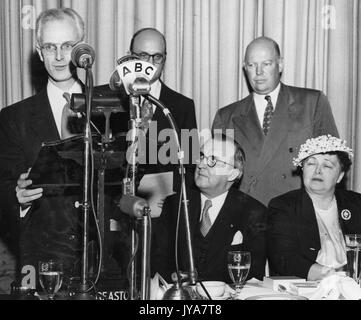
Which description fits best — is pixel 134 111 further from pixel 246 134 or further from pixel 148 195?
pixel 246 134

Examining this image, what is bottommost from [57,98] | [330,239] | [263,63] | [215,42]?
[330,239]

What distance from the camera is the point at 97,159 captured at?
2123 millimetres

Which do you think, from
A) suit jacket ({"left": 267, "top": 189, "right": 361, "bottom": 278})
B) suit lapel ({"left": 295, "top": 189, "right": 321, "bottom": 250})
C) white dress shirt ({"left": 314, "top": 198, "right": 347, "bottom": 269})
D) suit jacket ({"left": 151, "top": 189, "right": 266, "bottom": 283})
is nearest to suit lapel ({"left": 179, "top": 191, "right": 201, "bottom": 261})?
suit jacket ({"left": 151, "top": 189, "right": 266, "bottom": 283})

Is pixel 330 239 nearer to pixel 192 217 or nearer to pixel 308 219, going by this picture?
pixel 308 219

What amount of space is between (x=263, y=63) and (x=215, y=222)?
116cm

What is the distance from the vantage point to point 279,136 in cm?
402

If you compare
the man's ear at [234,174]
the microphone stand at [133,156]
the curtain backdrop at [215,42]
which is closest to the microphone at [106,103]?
the microphone stand at [133,156]

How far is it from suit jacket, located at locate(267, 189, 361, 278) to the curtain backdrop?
4.16ft

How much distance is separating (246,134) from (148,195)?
989 mm

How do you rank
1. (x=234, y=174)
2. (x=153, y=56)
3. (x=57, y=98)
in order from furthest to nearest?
(x=153, y=56)
(x=57, y=98)
(x=234, y=174)

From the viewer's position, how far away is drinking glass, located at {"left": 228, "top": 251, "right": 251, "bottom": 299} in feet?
7.61

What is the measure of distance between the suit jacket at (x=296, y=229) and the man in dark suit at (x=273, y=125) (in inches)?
21.8

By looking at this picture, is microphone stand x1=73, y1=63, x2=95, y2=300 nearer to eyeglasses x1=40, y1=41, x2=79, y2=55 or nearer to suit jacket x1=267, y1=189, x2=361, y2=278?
eyeglasses x1=40, y1=41, x2=79, y2=55
